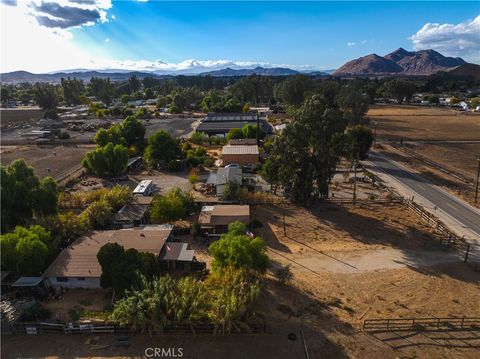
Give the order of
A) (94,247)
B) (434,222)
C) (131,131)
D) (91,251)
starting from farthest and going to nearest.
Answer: (131,131), (434,222), (94,247), (91,251)

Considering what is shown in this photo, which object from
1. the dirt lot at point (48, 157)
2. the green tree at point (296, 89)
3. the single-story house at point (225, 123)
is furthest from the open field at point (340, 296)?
the green tree at point (296, 89)

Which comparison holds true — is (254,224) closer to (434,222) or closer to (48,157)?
(434,222)

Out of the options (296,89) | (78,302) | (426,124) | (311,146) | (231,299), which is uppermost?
(296,89)

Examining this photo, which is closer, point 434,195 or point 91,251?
point 91,251

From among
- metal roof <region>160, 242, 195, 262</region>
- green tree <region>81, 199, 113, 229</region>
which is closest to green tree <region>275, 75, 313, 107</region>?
green tree <region>81, 199, 113, 229</region>

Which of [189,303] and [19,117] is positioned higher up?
[19,117]

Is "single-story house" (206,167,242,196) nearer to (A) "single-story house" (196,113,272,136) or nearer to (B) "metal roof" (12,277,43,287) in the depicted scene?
(B) "metal roof" (12,277,43,287)

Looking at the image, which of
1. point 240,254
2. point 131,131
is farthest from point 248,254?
point 131,131
